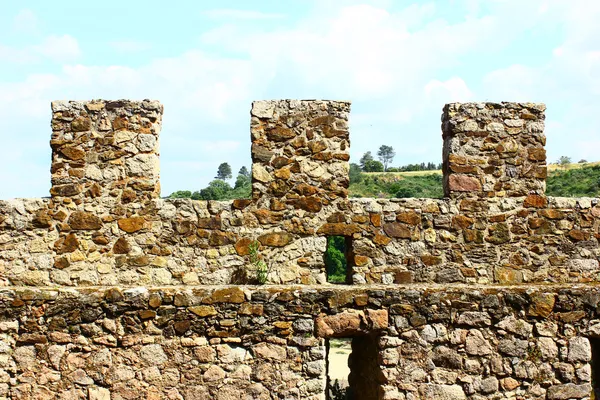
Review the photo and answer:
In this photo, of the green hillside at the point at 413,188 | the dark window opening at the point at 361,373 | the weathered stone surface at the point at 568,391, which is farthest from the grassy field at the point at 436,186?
the weathered stone surface at the point at 568,391

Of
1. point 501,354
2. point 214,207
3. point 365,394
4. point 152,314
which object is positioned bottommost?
point 365,394

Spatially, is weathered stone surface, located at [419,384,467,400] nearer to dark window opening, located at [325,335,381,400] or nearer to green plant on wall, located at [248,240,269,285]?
dark window opening, located at [325,335,381,400]

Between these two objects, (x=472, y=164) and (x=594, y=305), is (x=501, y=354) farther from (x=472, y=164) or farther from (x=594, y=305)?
(x=472, y=164)

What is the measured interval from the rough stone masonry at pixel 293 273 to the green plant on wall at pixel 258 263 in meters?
0.07

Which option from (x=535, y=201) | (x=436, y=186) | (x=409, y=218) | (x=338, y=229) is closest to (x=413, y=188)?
(x=436, y=186)

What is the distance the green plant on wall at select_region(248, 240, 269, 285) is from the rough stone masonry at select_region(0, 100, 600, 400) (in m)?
0.07

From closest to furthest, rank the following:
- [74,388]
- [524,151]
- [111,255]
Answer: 1. [74,388]
2. [111,255]
3. [524,151]

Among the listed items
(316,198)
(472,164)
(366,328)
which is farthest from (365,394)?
(472,164)

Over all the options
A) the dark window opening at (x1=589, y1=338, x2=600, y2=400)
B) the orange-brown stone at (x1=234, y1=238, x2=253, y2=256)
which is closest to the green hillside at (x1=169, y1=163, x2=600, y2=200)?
the dark window opening at (x1=589, y1=338, x2=600, y2=400)

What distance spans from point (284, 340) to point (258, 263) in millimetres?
743

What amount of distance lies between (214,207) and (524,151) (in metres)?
3.04

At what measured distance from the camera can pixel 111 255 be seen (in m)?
5.87

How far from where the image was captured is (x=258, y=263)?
5.84m

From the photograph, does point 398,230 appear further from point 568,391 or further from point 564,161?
point 564,161
